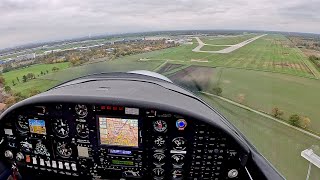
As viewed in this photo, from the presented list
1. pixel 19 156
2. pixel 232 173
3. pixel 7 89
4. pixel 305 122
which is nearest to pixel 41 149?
pixel 19 156

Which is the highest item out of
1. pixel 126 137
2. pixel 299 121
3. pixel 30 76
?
pixel 30 76

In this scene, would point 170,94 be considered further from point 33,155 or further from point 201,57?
point 201,57

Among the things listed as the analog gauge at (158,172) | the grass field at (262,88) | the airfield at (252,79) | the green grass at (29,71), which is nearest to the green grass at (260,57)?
the airfield at (252,79)

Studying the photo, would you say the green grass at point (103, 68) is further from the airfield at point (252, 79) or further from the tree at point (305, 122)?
the tree at point (305, 122)

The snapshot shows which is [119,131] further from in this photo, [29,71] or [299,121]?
[299,121]

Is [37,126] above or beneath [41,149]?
above

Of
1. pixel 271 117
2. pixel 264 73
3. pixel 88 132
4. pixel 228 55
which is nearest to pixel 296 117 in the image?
pixel 271 117
